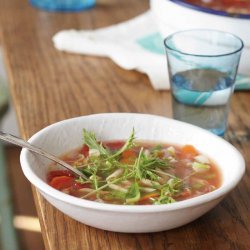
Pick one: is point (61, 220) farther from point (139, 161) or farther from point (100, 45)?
point (100, 45)

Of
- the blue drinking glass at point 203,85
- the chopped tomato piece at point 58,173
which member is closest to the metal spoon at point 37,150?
the chopped tomato piece at point 58,173

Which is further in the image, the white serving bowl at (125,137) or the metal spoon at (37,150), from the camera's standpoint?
the metal spoon at (37,150)

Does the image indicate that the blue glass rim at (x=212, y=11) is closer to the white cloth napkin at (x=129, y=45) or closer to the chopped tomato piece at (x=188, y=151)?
the white cloth napkin at (x=129, y=45)

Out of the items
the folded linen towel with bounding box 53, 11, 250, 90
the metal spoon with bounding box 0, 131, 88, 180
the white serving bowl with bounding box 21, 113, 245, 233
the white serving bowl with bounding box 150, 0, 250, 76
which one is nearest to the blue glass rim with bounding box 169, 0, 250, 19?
the white serving bowl with bounding box 150, 0, 250, 76

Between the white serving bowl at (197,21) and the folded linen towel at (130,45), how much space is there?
0.21ft

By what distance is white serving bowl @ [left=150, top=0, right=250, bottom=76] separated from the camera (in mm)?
1305

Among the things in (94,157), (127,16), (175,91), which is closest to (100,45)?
(127,16)

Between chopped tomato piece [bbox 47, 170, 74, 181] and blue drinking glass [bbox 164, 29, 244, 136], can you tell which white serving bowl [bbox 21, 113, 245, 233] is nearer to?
chopped tomato piece [bbox 47, 170, 74, 181]

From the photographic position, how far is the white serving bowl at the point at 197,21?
130 centimetres

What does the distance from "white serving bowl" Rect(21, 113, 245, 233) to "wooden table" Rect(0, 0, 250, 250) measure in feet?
0.10

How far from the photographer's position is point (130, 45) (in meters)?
1.54

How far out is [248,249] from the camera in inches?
35.0

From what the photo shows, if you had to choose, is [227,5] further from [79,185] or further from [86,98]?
[79,185]

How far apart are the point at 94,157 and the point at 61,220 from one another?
4.0 inches
